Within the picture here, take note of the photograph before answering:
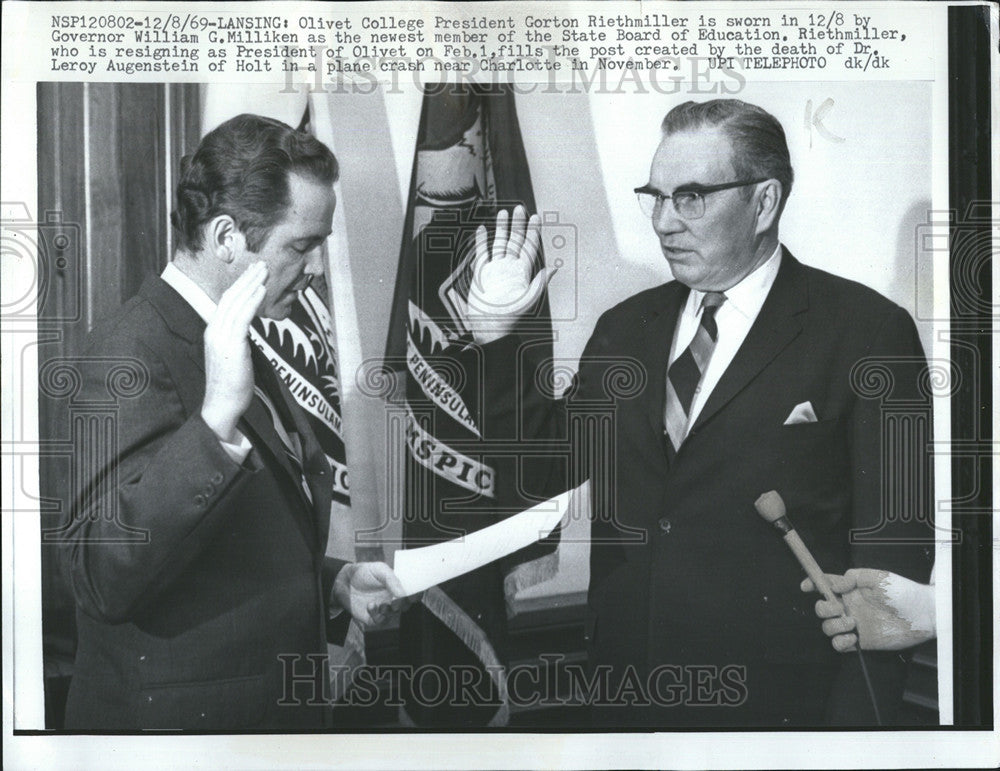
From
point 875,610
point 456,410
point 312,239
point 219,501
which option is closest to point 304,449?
point 219,501

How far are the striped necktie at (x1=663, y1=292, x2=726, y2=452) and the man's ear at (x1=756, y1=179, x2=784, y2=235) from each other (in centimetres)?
18

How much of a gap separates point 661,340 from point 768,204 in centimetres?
39

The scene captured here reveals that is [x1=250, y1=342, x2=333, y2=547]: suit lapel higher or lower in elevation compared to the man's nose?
lower

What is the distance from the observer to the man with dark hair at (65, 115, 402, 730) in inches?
87.3

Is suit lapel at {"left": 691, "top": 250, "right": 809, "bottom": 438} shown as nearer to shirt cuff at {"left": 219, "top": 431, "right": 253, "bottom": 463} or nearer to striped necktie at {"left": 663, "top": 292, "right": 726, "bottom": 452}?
striped necktie at {"left": 663, "top": 292, "right": 726, "bottom": 452}

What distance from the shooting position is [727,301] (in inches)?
89.7

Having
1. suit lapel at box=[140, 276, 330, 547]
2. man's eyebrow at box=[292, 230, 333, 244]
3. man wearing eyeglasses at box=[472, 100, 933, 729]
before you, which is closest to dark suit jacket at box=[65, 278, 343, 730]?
suit lapel at box=[140, 276, 330, 547]

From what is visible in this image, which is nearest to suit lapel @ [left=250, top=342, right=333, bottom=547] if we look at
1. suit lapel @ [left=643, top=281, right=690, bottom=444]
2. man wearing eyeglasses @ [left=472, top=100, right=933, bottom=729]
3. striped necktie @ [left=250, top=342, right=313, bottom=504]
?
striped necktie @ [left=250, top=342, right=313, bottom=504]

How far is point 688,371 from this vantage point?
2273mm

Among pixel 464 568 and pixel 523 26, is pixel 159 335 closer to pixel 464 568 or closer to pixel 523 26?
pixel 464 568

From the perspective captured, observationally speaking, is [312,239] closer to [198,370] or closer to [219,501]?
[198,370]

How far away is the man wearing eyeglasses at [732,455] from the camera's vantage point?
7.38ft

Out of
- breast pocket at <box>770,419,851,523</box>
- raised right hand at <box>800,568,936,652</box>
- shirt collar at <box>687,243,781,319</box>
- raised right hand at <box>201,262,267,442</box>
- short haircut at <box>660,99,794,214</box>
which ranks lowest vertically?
raised right hand at <box>800,568,936,652</box>

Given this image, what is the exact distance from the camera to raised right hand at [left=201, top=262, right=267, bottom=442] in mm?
2207
